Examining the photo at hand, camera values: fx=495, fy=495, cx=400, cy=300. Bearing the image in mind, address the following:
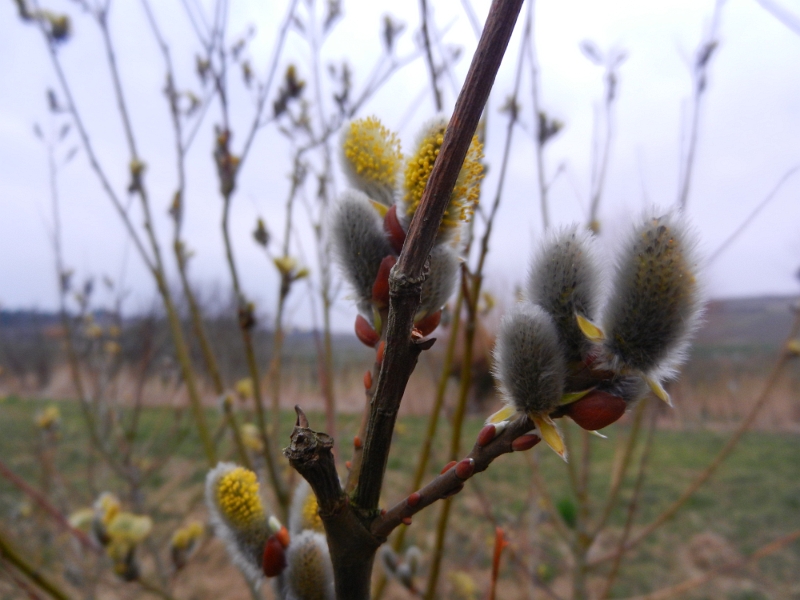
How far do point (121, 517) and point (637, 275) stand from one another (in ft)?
5.02

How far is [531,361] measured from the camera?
1.67 feet

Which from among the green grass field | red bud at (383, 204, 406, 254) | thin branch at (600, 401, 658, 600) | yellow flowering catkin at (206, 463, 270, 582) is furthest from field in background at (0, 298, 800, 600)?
red bud at (383, 204, 406, 254)

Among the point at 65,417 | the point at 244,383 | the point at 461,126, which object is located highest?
the point at 461,126

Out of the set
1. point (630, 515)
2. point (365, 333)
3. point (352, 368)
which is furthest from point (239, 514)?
point (352, 368)

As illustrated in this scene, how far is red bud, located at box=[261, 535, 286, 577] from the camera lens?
650 mm

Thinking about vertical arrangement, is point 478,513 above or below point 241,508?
below

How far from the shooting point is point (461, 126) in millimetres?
400

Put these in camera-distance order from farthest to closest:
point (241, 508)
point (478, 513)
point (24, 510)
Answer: point (478, 513) < point (24, 510) < point (241, 508)

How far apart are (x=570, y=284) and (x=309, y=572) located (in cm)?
47

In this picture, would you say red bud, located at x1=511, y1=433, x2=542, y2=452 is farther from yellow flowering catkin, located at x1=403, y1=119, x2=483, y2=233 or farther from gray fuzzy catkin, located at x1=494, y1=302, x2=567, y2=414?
yellow flowering catkin, located at x1=403, y1=119, x2=483, y2=233

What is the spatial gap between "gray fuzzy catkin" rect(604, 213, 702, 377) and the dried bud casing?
0.42 meters

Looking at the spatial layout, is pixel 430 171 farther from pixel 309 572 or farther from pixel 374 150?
pixel 309 572

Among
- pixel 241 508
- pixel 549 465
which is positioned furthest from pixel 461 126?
pixel 549 465

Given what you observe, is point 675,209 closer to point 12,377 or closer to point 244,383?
point 244,383
